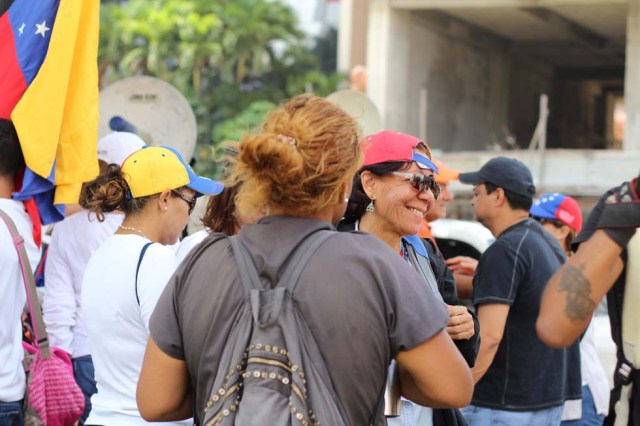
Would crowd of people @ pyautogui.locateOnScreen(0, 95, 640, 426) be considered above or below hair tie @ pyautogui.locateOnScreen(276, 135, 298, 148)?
below

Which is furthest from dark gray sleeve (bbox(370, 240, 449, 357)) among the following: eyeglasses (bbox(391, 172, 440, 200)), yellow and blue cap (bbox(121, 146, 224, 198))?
yellow and blue cap (bbox(121, 146, 224, 198))

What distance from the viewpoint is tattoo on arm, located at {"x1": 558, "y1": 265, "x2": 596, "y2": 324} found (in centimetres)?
280

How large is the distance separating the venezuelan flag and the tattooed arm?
97.5 inches

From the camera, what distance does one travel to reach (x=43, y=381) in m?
4.28

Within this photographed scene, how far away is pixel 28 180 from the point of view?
4453mm

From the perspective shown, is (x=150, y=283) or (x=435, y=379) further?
(x=150, y=283)

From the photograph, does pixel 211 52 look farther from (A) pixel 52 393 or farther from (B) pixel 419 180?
(B) pixel 419 180

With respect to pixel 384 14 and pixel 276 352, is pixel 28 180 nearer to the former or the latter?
pixel 276 352

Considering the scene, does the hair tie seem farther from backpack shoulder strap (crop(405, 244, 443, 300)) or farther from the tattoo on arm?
backpack shoulder strap (crop(405, 244, 443, 300))

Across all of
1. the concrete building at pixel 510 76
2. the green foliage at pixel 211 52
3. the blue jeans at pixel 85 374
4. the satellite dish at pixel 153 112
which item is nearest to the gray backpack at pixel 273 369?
the blue jeans at pixel 85 374

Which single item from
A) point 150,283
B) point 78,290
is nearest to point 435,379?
point 150,283

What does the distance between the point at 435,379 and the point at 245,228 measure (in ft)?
2.18

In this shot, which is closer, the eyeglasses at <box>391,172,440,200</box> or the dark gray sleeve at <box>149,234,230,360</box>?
the dark gray sleeve at <box>149,234,230,360</box>

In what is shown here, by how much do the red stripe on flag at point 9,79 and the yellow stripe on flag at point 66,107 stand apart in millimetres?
91
